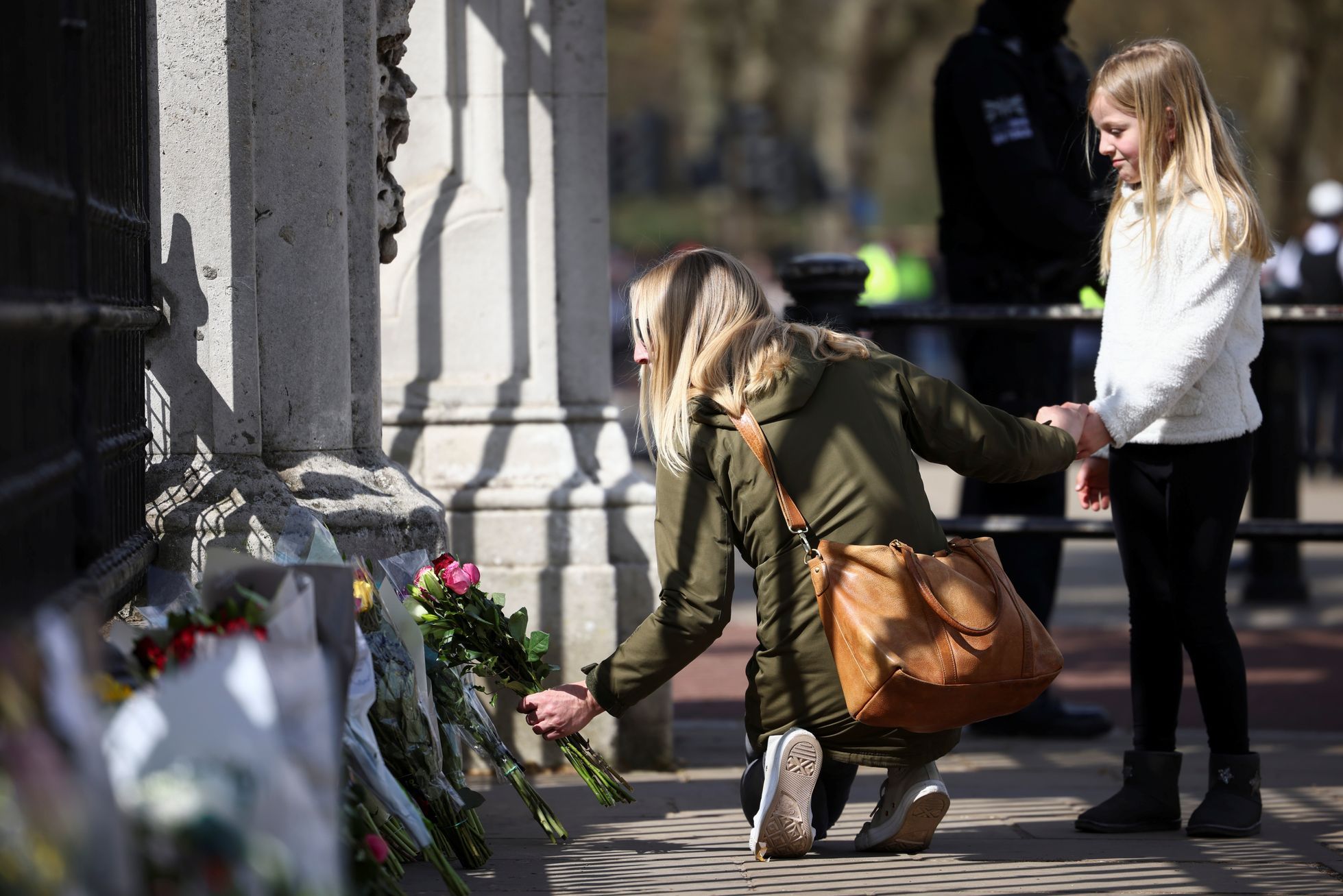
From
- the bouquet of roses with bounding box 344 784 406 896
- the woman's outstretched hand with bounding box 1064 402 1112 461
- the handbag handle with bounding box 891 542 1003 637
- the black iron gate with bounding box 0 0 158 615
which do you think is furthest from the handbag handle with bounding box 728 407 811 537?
the black iron gate with bounding box 0 0 158 615

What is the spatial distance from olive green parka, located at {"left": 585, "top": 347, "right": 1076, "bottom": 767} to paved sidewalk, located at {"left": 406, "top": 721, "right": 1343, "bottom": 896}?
0.30 meters

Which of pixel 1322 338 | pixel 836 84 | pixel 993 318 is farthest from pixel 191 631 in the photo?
pixel 836 84

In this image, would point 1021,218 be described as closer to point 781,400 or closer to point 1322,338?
point 781,400

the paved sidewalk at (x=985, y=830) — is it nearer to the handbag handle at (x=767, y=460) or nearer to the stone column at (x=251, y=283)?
the handbag handle at (x=767, y=460)

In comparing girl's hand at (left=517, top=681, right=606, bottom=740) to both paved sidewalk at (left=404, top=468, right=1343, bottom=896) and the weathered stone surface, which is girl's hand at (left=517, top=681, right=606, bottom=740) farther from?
the weathered stone surface

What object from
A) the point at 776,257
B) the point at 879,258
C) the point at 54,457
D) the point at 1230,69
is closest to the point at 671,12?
the point at 776,257

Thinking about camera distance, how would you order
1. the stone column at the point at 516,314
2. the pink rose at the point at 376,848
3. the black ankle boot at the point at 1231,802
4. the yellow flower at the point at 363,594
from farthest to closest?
the stone column at the point at 516,314 < the black ankle boot at the point at 1231,802 < the yellow flower at the point at 363,594 < the pink rose at the point at 376,848

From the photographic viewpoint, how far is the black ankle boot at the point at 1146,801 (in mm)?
4148

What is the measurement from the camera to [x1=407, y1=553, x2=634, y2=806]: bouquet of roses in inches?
144

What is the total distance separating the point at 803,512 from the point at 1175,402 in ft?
3.14

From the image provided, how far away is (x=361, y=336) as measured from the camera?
4.18m

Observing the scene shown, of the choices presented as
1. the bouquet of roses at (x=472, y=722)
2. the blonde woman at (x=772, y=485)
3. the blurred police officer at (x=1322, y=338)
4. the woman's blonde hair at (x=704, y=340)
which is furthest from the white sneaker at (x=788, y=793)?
the blurred police officer at (x=1322, y=338)

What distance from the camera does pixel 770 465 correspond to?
140 inches

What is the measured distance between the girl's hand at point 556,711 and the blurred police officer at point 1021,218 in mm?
2280
